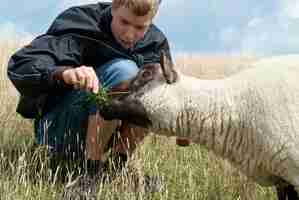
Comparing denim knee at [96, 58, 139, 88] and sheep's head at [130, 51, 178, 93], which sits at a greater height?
sheep's head at [130, 51, 178, 93]

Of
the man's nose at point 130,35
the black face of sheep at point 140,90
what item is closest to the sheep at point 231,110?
the black face of sheep at point 140,90

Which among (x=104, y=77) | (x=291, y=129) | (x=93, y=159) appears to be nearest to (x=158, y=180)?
(x=93, y=159)

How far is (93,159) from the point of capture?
5930mm

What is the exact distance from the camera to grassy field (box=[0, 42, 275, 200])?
17.7 ft

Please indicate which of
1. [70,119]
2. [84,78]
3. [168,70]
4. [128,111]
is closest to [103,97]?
[128,111]

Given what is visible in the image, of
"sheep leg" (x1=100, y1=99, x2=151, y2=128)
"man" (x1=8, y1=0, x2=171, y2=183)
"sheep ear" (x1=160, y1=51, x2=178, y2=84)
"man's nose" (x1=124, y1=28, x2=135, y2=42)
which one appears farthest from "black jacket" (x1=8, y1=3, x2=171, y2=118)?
"sheep ear" (x1=160, y1=51, x2=178, y2=84)

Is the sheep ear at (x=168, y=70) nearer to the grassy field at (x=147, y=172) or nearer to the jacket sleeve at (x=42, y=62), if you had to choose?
the grassy field at (x=147, y=172)

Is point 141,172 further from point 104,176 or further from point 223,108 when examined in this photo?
point 223,108

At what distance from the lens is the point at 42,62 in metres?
5.54

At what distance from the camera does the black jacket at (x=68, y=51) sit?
558 centimetres

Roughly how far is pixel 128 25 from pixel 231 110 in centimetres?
126

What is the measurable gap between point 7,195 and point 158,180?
161 cm

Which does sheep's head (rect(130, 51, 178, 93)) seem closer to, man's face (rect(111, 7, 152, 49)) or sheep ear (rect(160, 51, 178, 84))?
sheep ear (rect(160, 51, 178, 84))

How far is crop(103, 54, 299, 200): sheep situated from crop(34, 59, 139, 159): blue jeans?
0.63 m
